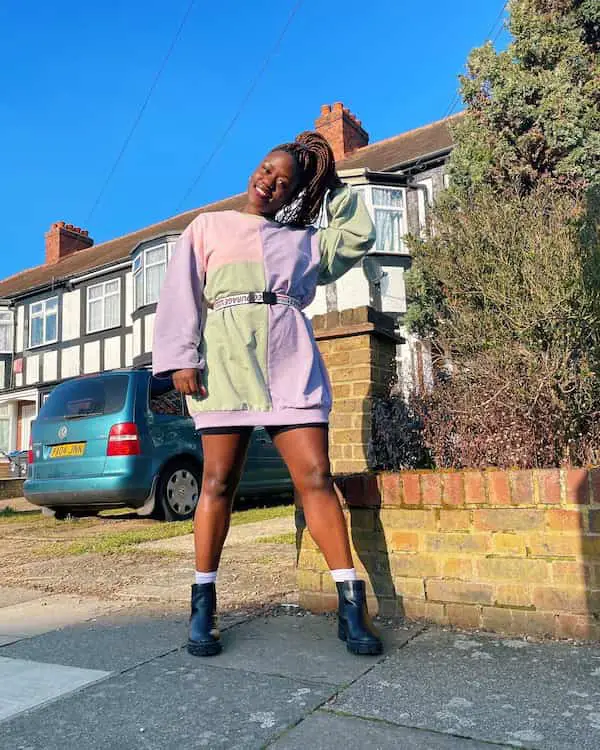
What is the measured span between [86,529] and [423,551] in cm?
478

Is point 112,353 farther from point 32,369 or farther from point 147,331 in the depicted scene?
point 32,369

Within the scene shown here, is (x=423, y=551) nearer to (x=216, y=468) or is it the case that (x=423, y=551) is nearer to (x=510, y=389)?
(x=216, y=468)

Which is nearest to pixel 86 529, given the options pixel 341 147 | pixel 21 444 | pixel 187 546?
pixel 187 546

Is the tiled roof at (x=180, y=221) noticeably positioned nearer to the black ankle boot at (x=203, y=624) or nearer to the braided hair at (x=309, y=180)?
the braided hair at (x=309, y=180)

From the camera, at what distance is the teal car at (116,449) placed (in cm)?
655

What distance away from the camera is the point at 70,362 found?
22.5m

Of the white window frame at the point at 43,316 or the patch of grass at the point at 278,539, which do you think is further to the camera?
the white window frame at the point at 43,316

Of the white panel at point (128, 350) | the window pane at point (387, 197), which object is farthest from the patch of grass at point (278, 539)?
the white panel at point (128, 350)

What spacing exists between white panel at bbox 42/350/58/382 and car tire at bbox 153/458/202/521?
17.4 metres

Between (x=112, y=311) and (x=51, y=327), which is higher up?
(x=112, y=311)

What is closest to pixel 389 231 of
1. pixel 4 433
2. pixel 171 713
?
pixel 171 713

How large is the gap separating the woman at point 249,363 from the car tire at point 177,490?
4.50 metres

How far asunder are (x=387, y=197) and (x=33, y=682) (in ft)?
51.9

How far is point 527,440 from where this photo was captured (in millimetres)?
3205
